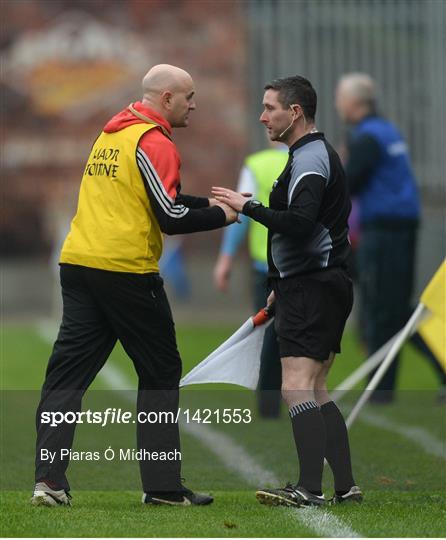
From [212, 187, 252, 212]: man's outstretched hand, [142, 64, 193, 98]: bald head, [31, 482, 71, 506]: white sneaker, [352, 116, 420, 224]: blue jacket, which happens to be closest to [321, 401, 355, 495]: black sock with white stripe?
[212, 187, 252, 212]: man's outstretched hand

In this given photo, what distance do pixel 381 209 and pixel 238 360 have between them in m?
4.10

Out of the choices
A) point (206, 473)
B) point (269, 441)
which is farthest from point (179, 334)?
point (206, 473)

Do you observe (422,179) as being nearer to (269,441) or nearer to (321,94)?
(321,94)

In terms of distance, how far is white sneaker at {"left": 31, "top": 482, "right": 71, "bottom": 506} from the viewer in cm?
669

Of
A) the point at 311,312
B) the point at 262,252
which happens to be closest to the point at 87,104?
the point at 262,252

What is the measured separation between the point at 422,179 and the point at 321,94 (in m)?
1.70

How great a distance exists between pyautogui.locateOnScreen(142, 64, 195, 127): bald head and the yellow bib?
0.14 meters

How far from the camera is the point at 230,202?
6840 millimetres

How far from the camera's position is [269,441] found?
9086mm

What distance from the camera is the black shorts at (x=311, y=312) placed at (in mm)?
6754

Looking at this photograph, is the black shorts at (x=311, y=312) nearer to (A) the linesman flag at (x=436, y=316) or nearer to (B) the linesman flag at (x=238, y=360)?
(B) the linesman flag at (x=238, y=360)

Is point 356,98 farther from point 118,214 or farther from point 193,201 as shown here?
point 118,214

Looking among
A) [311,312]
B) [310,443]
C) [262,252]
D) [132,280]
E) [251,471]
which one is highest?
[132,280]

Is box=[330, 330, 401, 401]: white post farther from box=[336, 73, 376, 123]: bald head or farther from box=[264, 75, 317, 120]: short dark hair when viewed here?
box=[264, 75, 317, 120]: short dark hair
